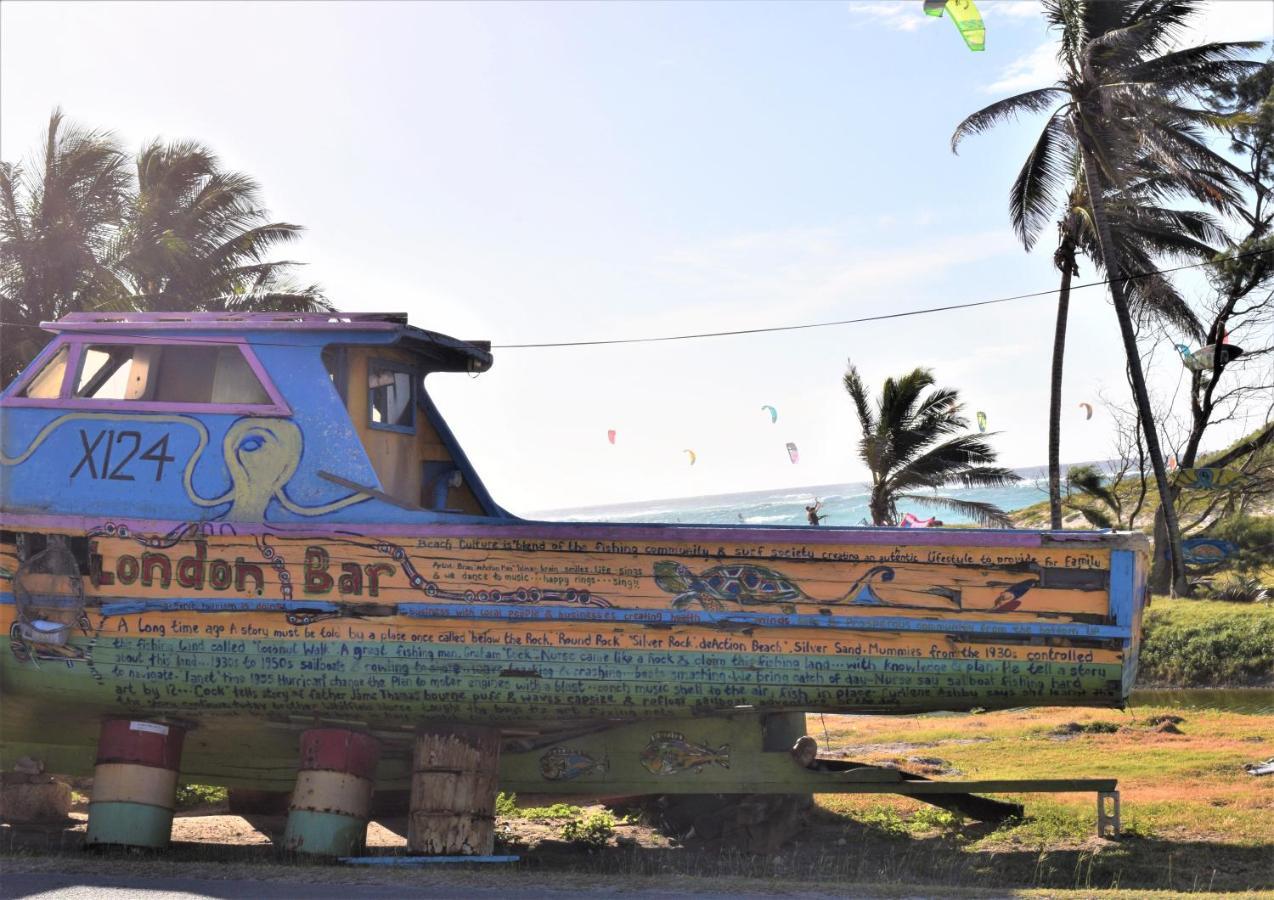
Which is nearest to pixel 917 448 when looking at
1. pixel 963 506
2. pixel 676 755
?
pixel 963 506

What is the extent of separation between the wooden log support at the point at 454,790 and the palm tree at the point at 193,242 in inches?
540

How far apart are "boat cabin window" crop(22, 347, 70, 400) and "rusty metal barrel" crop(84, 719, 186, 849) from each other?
2.45 m

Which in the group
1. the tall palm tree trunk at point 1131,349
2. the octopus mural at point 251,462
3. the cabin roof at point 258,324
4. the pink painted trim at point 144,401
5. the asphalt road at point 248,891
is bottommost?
the asphalt road at point 248,891

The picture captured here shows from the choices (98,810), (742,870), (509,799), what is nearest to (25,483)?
(98,810)

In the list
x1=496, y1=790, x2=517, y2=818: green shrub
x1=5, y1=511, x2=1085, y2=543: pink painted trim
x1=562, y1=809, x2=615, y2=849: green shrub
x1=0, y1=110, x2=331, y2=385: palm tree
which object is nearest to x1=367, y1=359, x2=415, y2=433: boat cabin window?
x1=5, y1=511, x2=1085, y2=543: pink painted trim

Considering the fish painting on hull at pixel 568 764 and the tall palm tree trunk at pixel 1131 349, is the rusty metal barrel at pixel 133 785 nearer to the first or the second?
the fish painting on hull at pixel 568 764

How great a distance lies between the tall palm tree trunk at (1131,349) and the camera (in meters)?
22.4

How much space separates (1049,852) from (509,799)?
455 cm

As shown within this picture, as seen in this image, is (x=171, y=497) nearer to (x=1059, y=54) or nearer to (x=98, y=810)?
(x=98, y=810)

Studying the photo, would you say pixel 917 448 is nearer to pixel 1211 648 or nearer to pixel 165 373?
pixel 1211 648

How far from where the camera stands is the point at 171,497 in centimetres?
859

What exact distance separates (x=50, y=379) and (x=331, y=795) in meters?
3.73

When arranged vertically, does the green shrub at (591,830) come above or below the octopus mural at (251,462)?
below

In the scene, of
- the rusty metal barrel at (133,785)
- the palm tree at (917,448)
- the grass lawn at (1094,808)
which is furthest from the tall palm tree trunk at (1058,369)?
the rusty metal barrel at (133,785)
